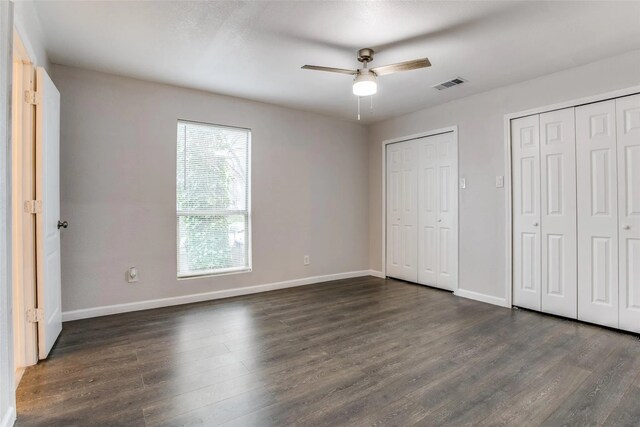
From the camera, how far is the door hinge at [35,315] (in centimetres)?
229

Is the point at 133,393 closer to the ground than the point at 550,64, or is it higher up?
closer to the ground

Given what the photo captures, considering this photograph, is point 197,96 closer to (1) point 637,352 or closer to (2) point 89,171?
(2) point 89,171

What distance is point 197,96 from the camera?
153 inches

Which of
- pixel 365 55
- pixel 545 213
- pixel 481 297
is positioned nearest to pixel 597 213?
pixel 545 213

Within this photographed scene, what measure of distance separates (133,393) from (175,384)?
231 millimetres

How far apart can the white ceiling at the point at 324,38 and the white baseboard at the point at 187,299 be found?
2432mm

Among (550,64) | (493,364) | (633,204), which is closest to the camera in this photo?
(493,364)

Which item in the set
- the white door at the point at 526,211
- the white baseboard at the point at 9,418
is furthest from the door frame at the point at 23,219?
the white door at the point at 526,211

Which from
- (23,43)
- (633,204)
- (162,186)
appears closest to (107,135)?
(162,186)

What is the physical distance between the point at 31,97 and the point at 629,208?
16.1ft

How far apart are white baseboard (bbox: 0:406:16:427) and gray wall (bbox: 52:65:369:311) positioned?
5.82 ft

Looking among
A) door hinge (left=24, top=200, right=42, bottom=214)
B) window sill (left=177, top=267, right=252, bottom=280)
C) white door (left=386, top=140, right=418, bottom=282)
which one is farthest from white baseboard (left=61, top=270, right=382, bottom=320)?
door hinge (left=24, top=200, right=42, bottom=214)

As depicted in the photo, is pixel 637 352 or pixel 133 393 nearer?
pixel 133 393

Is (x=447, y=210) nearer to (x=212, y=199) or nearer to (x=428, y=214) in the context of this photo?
(x=428, y=214)
